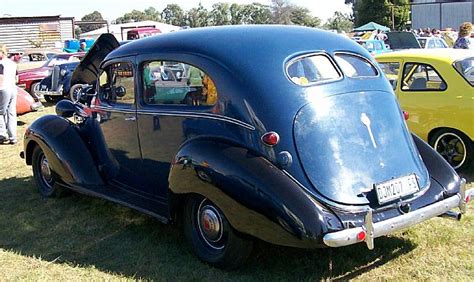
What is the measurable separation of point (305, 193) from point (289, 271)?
0.74 metres

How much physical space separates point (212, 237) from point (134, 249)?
845mm

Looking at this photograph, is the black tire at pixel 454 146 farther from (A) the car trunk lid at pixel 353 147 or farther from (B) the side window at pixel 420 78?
(A) the car trunk lid at pixel 353 147


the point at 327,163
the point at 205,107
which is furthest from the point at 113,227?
the point at 327,163

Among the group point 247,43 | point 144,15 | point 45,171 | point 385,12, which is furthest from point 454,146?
point 144,15

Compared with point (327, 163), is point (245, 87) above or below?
above

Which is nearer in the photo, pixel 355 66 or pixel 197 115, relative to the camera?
pixel 197 115

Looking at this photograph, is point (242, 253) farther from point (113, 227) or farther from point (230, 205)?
point (113, 227)

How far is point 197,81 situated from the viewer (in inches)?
178

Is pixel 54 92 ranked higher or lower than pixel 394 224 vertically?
higher

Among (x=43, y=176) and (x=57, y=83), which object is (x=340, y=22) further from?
(x=43, y=176)

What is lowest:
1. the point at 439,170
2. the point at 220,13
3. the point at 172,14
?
the point at 439,170

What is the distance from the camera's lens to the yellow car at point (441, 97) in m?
6.48

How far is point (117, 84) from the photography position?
18.0 feet

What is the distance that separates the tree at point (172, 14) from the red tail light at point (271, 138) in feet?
320
